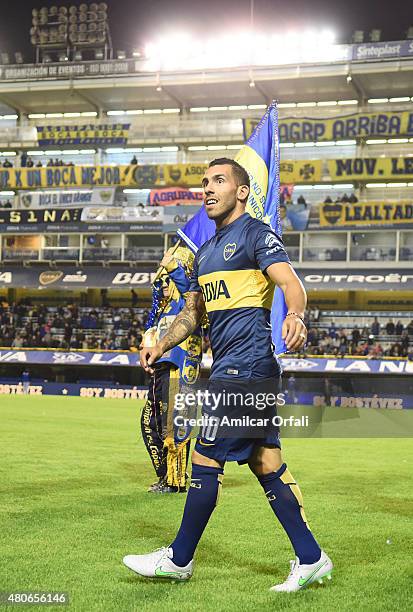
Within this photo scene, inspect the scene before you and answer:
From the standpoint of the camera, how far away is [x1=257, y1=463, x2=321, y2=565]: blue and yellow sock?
15.1 feet

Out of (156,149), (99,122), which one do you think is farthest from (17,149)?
(156,149)

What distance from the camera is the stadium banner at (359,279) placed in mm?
38281

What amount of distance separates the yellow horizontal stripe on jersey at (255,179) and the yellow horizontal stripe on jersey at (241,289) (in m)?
2.66

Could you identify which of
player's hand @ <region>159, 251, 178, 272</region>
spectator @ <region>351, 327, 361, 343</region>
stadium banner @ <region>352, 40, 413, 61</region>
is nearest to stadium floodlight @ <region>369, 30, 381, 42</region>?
stadium banner @ <region>352, 40, 413, 61</region>

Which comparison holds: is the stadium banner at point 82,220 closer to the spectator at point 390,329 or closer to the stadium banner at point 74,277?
the stadium banner at point 74,277

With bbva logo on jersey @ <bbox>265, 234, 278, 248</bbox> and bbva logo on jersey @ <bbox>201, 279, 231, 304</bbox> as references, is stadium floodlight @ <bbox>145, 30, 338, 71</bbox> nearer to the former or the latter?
bbva logo on jersey @ <bbox>201, 279, 231, 304</bbox>

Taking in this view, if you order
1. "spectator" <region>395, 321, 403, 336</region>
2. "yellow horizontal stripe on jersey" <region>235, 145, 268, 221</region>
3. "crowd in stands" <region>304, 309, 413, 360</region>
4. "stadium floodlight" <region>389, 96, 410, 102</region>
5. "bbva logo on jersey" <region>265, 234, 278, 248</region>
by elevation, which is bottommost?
"crowd in stands" <region>304, 309, 413, 360</region>

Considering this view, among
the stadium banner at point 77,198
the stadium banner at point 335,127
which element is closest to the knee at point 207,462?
the stadium banner at point 335,127

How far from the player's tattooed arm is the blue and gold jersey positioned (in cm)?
31

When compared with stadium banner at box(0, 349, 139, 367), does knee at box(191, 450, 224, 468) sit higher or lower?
higher

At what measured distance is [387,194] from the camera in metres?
45.5

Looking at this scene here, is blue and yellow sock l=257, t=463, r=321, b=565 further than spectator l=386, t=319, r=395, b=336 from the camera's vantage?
No

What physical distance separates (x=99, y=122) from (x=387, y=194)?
1787cm

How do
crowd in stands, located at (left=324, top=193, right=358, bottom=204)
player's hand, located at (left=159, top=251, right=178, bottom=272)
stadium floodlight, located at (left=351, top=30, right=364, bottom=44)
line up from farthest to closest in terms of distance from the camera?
1. stadium floodlight, located at (left=351, top=30, right=364, bottom=44)
2. crowd in stands, located at (left=324, top=193, right=358, bottom=204)
3. player's hand, located at (left=159, top=251, right=178, bottom=272)
